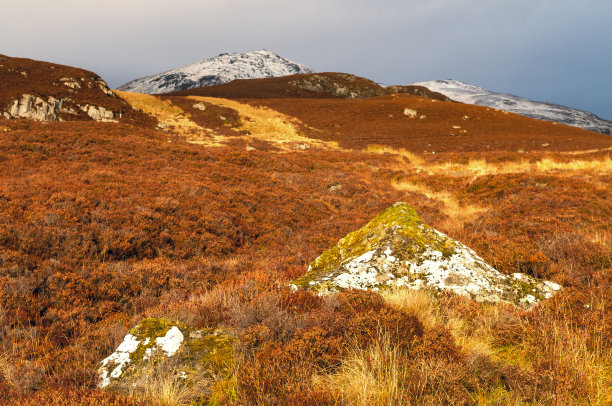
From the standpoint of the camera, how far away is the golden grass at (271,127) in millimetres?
36594

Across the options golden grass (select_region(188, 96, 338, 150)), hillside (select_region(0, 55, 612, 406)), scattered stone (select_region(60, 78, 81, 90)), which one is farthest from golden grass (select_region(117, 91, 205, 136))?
hillside (select_region(0, 55, 612, 406))

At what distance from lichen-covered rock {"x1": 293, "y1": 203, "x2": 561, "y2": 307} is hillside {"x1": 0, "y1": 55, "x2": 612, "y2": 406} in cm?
4

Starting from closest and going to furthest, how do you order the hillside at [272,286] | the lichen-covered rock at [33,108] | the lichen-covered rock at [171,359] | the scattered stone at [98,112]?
1. the hillside at [272,286]
2. the lichen-covered rock at [171,359]
3. the lichen-covered rock at [33,108]
4. the scattered stone at [98,112]

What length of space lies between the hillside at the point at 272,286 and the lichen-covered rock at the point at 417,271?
0.04 meters

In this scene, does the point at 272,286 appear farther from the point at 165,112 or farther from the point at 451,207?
the point at 165,112

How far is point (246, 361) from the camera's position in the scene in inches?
116

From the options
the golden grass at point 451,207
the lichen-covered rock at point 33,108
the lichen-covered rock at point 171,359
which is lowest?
the lichen-covered rock at point 171,359

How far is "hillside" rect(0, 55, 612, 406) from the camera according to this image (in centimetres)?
266

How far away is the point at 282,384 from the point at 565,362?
8.50ft

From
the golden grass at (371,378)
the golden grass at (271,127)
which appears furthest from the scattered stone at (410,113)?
the golden grass at (371,378)

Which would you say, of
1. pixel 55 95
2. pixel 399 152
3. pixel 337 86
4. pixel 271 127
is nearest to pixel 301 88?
pixel 337 86

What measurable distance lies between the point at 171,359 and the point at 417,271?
4022 millimetres

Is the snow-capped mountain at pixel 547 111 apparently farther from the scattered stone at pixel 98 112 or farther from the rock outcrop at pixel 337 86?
the scattered stone at pixel 98 112

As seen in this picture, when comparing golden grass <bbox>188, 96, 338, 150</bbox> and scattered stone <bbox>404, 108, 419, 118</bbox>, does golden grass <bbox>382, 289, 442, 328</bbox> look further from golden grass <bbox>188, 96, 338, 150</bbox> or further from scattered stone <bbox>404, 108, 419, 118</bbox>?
scattered stone <bbox>404, 108, 419, 118</bbox>
